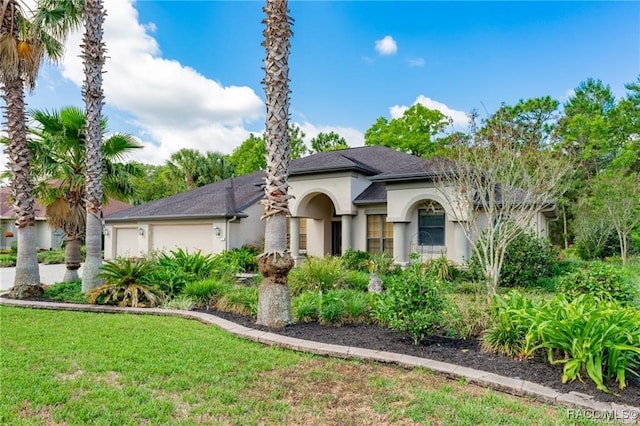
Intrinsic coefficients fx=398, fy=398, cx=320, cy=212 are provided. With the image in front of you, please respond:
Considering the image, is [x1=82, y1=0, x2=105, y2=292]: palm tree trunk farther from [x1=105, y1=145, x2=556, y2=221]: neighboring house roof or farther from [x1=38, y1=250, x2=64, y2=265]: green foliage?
[x1=38, y1=250, x2=64, y2=265]: green foliage

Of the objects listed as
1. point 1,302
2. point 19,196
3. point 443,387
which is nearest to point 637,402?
point 443,387

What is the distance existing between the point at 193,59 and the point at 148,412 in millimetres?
18416

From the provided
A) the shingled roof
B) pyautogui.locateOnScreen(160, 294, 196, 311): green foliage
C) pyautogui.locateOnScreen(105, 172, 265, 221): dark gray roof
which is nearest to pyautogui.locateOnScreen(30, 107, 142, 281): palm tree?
pyautogui.locateOnScreen(105, 172, 265, 221): dark gray roof

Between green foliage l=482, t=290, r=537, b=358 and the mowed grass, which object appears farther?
green foliage l=482, t=290, r=537, b=358

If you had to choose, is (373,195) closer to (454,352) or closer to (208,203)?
(208,203)

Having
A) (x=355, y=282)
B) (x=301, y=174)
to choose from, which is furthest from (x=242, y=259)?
(x=355, y=282)

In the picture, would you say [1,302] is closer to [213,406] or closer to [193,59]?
[213,406]

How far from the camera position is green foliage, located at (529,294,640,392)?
4.62 meters

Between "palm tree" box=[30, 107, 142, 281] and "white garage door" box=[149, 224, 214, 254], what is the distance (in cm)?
516

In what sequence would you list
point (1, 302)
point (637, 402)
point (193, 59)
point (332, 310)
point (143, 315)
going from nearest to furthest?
1. point (637, 402)
2. point (332, 310)
3. point (143, 315)
4. point (1, 302)
5. point (193, 59)

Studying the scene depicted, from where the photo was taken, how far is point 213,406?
413cm

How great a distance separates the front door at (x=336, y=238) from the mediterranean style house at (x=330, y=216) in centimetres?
5

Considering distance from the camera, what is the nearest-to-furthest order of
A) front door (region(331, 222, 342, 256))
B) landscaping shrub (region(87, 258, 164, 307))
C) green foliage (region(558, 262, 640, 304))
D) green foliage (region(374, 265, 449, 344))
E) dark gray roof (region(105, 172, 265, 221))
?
1. green foliage (region(374, 265, 449, 344))
2. green foliage (region(558, 262, 640, 304))
3. landscaping shrub (region(87, 258, 164, 307))
4. dark gray roof (region(105, 172, 265, 221))
5. front door (region(331, 222, 342, 256))

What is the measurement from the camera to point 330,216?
20.3m
